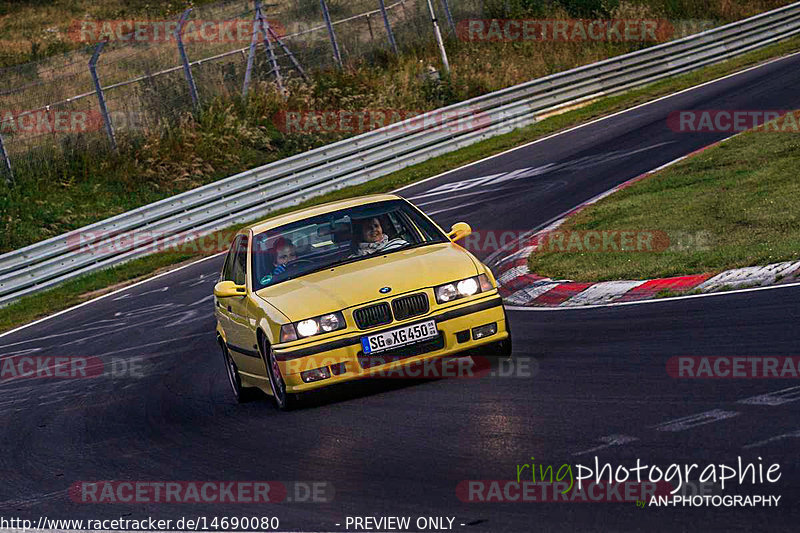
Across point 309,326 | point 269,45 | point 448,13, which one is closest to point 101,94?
point 269,45

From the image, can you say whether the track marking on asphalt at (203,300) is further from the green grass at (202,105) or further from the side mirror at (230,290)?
the green grass at (202,105)

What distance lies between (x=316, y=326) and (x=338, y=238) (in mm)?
1498

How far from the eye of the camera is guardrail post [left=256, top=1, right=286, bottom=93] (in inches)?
1196

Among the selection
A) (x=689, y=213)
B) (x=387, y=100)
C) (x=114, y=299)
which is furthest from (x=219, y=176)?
(x=689, y=213)

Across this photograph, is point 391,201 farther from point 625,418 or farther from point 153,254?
point 153,254

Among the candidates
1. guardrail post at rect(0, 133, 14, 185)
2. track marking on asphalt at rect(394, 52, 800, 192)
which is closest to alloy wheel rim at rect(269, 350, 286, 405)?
track marking on asphalt at rect(394, 52, 800, 192)

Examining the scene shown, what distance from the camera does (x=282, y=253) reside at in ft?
30.9

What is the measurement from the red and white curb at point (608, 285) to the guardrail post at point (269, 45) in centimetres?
1797

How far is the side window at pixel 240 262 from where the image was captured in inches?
383

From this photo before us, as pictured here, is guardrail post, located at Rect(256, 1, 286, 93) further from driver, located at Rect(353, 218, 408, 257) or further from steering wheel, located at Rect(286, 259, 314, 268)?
steering wheel, located at Rect(286, 259, 314, 268)

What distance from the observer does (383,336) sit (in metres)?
8.20

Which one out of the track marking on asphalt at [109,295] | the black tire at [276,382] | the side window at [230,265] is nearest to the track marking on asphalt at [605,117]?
the track marking on asphalt at [109,295]

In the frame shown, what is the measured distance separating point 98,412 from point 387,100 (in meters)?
22.8

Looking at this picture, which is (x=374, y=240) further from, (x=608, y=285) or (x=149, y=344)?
(x=149, y=344)
